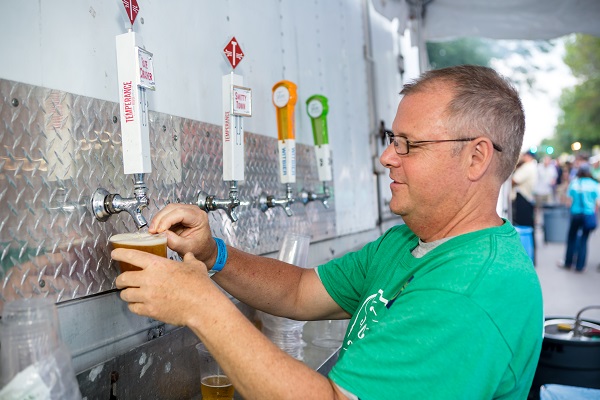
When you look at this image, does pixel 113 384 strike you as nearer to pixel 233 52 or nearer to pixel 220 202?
pixel 220 202

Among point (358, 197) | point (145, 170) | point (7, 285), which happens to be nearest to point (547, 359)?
point (358, 197)

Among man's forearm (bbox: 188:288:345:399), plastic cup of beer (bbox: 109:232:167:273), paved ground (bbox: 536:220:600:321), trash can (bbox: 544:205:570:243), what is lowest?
paved ground (bbox: 536:220:600:321)

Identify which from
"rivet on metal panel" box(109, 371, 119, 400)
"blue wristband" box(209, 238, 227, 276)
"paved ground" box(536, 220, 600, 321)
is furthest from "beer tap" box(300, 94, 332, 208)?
"paved ground" box(536, 220, 600, 321)

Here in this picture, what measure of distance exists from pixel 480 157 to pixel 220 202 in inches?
32.2

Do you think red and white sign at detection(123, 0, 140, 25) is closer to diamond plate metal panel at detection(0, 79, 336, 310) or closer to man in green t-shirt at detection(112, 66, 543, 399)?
diamond plate metal panel at detection(0, 79, 336, 310)

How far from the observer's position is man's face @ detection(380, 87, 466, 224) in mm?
1362

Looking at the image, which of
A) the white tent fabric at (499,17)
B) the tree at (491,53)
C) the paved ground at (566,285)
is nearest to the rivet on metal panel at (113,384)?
the white tent fabric at (499,17)

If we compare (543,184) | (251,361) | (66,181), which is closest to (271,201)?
(66,181)

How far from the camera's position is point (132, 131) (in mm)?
1249

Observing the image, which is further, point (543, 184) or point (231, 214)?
point (543, 184)

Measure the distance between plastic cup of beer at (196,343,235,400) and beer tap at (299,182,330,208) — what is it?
3.37 feet

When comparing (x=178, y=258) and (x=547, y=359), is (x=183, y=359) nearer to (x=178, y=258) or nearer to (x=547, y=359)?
(x=178, y=258)

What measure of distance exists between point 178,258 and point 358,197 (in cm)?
172

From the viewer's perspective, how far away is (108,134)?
1363 mm
